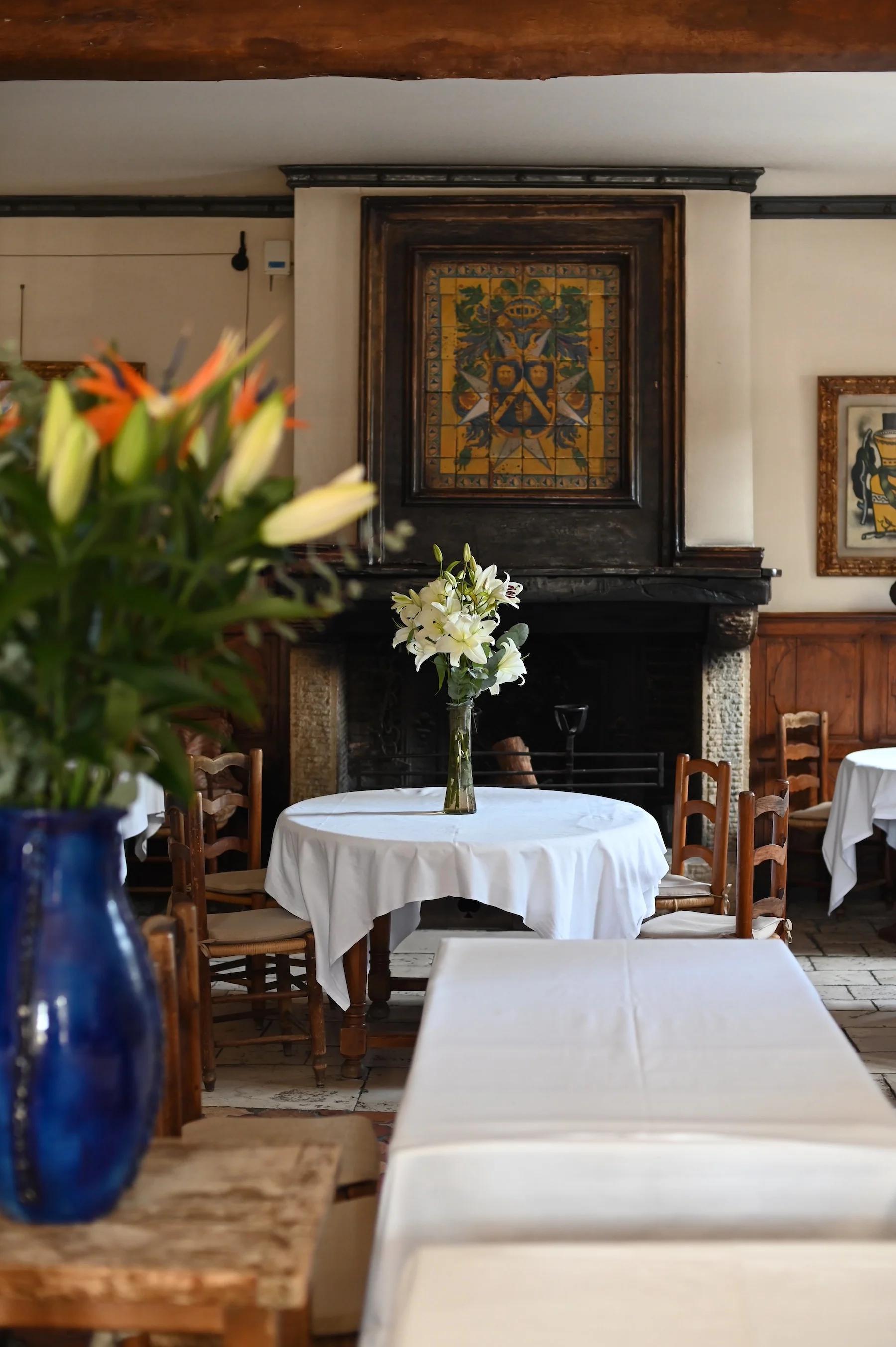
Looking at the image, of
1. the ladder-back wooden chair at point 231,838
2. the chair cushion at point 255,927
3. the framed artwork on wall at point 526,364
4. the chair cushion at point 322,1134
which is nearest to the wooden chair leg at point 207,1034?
the chair cushion at point 255,927

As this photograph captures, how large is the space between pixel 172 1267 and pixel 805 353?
20.6ft

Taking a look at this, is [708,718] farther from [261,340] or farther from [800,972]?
[261,340]

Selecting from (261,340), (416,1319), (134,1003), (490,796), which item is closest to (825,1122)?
(416,1319)

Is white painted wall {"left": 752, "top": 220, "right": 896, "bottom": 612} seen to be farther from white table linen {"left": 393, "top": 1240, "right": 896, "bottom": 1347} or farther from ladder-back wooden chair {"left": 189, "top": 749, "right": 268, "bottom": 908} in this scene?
white table linen {"left": 393, "top": 1240, "right": 896, "bottom": 1347}

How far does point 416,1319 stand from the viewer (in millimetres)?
1069

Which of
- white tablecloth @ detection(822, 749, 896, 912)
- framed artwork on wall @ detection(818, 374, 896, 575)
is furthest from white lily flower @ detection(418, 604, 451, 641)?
framed artwork on wall @ detection(818, 374, 896, 575)

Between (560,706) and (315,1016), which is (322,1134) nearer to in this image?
(315,1016)

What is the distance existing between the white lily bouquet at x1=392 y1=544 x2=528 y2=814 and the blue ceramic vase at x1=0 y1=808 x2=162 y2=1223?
8.82ft

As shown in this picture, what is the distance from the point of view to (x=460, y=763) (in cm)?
403

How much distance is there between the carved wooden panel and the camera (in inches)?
259

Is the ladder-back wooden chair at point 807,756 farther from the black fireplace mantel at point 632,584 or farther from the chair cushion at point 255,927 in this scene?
the chair cushion at point 255,927

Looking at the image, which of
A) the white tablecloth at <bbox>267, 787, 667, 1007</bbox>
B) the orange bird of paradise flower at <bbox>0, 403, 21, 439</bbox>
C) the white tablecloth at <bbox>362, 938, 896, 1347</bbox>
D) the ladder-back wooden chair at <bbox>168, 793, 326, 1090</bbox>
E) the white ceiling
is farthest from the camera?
the white ceiling

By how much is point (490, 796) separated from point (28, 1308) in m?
3.40

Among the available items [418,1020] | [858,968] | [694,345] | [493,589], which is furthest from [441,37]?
[858,968]
